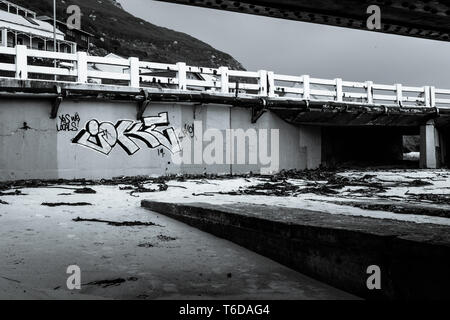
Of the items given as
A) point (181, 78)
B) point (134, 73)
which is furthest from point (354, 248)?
point (181, 78)

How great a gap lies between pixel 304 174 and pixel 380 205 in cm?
922

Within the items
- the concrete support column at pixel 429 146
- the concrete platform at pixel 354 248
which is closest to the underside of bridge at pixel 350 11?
the concrete platform at pixel 354 248

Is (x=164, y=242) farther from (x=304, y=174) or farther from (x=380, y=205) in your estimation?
(x=304, y=174)

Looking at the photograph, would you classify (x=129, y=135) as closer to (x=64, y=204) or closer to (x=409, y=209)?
(x=64, y=204)

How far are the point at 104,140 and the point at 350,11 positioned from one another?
36.8ft

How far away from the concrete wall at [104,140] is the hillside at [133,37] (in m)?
101

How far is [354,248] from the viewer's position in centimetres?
340

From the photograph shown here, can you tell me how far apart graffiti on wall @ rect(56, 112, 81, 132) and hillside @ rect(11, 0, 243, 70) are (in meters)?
102

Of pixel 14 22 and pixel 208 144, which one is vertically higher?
pixel 14 22

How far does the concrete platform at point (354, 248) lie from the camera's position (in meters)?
2.85

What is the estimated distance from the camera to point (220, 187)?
1255cm
